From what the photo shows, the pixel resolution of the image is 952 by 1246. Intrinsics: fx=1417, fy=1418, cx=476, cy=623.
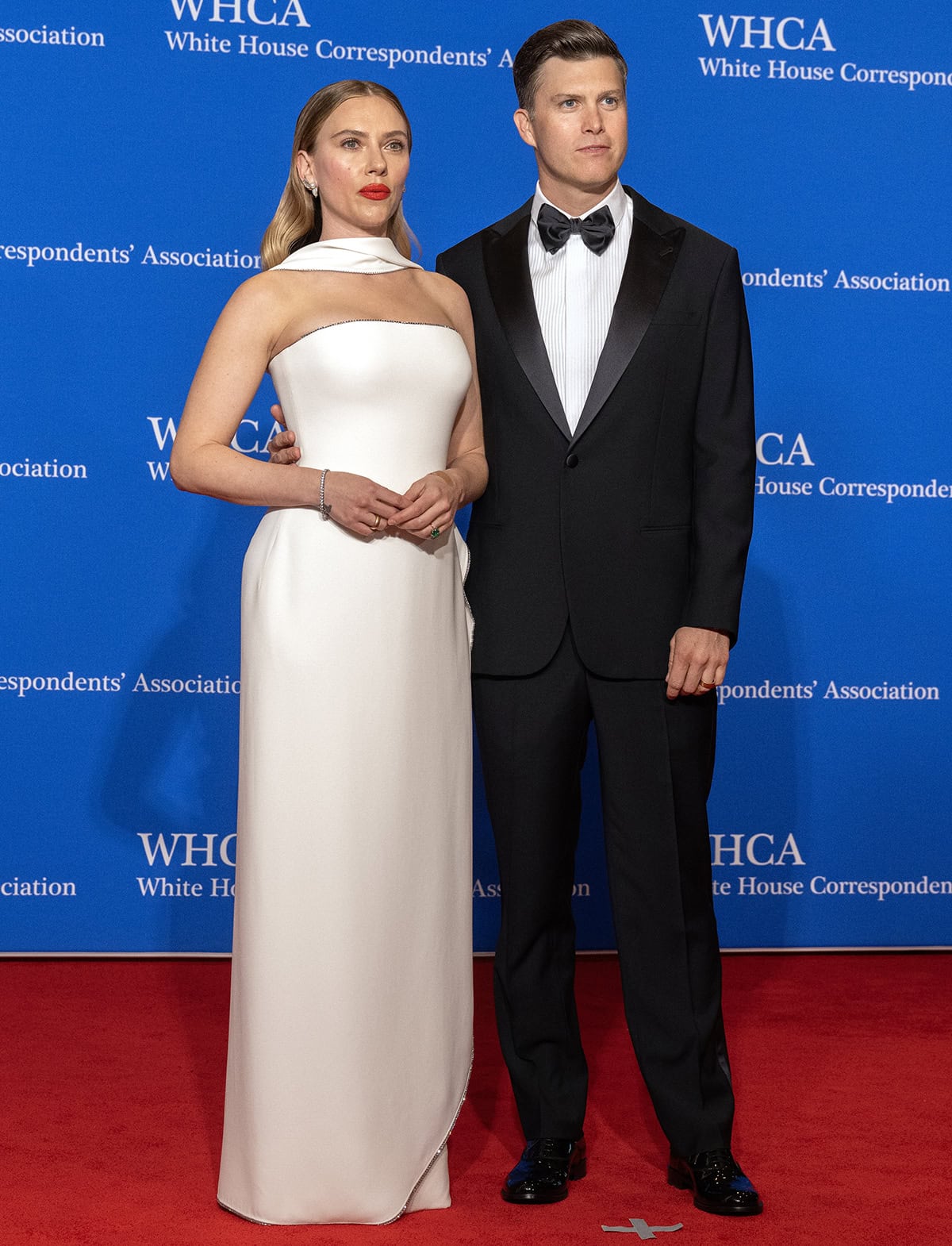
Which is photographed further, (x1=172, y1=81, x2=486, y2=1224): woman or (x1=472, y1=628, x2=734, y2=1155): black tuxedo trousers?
(x1=472, y1=628, x2=734, y2=1155): black tuxedo trousers

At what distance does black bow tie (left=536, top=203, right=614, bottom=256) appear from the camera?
2.57 metres

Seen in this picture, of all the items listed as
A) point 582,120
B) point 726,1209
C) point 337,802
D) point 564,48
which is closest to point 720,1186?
point 726,1209


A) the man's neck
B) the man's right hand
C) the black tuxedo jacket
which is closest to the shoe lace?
the black tuxedo jacket

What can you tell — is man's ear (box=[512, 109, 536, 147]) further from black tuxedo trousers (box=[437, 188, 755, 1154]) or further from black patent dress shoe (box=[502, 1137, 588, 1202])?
black patent dress shoe (box=[502, 1137, 588, 1202])

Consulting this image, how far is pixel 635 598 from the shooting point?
8.34 ft

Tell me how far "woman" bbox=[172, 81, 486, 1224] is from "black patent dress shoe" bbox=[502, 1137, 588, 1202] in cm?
18

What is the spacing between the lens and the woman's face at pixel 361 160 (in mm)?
2477

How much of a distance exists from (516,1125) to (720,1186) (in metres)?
0.60

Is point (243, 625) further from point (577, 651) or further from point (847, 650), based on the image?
point (847, 650)

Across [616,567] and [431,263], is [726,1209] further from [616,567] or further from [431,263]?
[431,263]

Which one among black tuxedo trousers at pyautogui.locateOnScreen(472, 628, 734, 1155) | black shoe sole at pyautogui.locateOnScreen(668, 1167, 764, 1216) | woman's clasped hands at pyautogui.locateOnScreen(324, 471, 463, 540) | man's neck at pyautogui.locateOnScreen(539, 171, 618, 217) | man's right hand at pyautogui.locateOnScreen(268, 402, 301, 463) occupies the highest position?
man's neck at pyautogui.locateOnScreen(539, 171, 618, 217)

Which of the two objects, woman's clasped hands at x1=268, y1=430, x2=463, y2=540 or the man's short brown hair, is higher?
the man's short brown hair

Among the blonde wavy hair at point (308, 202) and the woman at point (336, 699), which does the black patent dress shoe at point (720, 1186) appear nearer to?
the woman at point (336, 699)

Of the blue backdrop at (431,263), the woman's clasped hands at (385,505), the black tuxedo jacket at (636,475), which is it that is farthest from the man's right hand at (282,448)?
the blue backdrop at (431,263)
